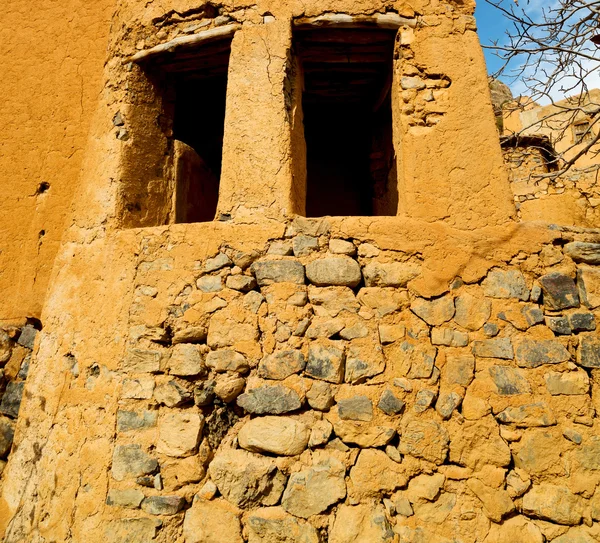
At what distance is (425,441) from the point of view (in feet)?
6.15

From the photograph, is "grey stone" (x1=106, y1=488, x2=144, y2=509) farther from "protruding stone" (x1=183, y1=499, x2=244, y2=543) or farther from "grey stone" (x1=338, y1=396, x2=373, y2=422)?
"grey stone" (x1=338, y1=396, x2=373, y2=422)

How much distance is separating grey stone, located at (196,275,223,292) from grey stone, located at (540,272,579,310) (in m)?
1.65

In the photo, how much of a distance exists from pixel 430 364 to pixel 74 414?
1831mm

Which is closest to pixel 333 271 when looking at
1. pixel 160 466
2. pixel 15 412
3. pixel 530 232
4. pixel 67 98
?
pixel 530 232

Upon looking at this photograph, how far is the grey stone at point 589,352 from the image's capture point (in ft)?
6.50

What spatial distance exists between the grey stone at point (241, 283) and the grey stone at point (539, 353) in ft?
4.41

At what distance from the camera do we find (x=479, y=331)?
6.72 ft

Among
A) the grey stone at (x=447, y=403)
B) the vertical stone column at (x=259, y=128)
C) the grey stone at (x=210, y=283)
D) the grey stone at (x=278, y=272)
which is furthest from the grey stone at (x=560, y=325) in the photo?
the grey stone at (x=210, y=283)

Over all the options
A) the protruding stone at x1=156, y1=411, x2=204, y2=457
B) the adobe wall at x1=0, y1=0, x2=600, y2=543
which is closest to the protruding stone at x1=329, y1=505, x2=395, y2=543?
the adobe wall at x1=0, y1=0, x2=600, y2=543

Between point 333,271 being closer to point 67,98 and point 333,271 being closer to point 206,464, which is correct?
point 206,464

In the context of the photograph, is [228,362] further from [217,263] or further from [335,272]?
[335,272]

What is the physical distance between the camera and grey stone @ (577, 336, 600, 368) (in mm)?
1982

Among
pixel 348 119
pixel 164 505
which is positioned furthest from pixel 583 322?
pixel 348 119

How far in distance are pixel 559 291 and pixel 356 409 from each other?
1182 mm
